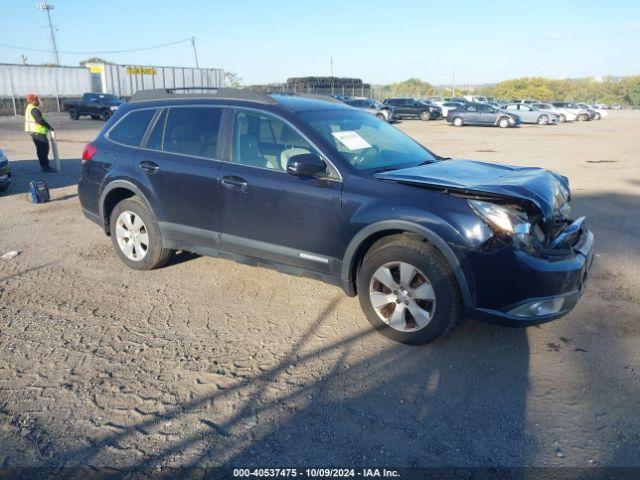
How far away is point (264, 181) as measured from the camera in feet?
14.3

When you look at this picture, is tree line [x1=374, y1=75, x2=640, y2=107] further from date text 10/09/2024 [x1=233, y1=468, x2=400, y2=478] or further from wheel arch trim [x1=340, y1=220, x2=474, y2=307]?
date text 10/09/2024 [x1=233, y1=468, x2=400, y2=478]

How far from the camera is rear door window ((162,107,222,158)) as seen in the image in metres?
4.75

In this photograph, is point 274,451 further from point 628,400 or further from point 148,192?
point 148,192

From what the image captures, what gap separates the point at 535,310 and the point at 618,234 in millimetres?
4385

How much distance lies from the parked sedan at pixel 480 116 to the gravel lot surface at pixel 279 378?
2868 centimetres

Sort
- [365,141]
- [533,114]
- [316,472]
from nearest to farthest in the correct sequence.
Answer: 1. [316,472]
2. [365,141]
3. [533,114]

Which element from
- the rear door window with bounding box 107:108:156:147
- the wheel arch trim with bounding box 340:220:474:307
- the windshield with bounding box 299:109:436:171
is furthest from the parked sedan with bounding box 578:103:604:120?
the wheel arch trim with bounding box 340:220:474:307

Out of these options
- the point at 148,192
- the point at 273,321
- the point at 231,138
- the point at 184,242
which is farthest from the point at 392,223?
the point at 148,192

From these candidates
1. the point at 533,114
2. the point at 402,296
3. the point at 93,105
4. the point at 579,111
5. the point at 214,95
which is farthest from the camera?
the point at 579,111

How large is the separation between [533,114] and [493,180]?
3537 centimetres

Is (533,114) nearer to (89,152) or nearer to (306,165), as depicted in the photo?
(89,152)

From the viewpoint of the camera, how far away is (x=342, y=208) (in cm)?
399

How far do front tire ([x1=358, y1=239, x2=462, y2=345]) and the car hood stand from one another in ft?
1.59

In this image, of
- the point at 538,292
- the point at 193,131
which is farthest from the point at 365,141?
the point at 538,292
